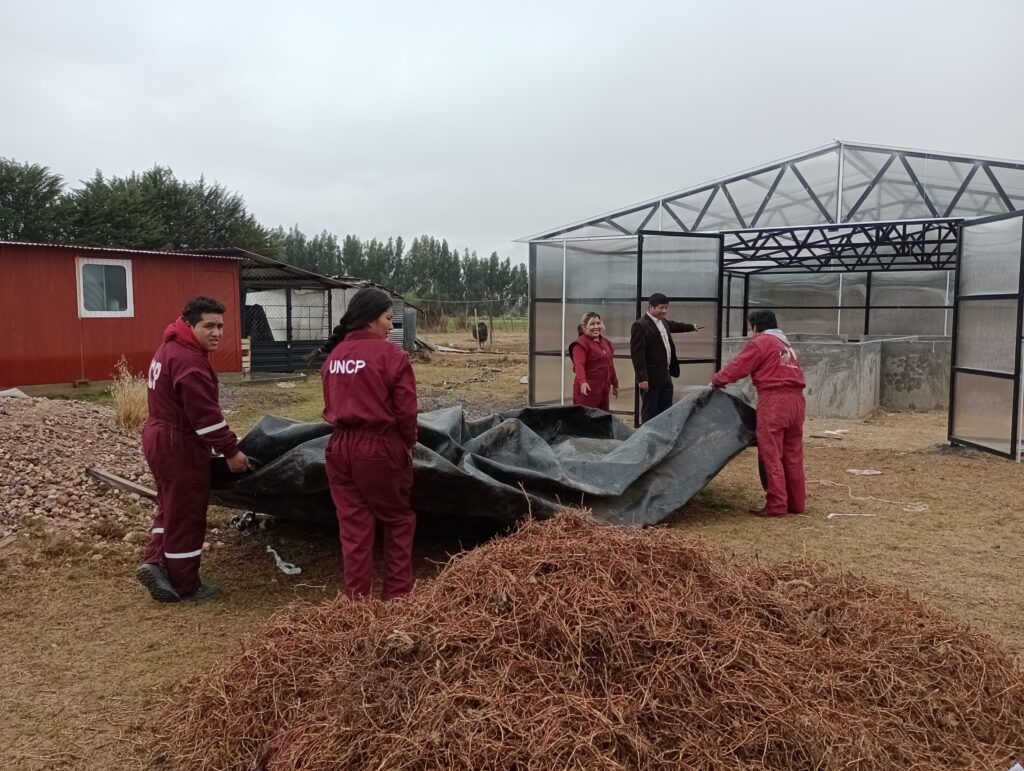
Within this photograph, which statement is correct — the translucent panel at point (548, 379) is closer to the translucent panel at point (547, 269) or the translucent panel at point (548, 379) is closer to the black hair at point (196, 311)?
the translucent panel at point (547, 269)

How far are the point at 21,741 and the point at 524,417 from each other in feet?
13.8

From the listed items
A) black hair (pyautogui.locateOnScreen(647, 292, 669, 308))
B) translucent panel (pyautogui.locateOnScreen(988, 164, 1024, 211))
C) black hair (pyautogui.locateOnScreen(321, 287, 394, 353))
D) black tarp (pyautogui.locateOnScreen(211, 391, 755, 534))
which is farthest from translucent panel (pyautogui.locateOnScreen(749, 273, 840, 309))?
black hair (pyautogui.locateOnScreen(321, 287, 394, 353))

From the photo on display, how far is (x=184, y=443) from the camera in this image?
4344mm

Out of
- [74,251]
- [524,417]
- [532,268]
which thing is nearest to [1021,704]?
[524,417]

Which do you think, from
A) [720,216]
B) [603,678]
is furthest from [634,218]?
[603,678]

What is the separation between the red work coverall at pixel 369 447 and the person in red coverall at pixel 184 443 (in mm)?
779

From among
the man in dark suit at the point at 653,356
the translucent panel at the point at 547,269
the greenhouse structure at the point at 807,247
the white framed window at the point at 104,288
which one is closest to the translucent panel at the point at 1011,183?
the greenhouse structure at the point at 807,247

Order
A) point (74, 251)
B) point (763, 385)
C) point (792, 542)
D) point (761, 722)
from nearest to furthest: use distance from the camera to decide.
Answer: point (761, 722) < point (792, 542) < point (763, 385) < point (74, 251)

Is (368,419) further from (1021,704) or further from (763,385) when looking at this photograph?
(763,385)

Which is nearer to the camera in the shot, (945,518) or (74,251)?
(945,518)

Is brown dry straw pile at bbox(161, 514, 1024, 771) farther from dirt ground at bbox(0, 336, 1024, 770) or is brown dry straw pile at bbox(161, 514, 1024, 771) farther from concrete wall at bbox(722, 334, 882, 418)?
concrete wall at bbox(722, 334, 882, 418)

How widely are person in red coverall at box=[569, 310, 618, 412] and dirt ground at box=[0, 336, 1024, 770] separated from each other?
4.87 ft

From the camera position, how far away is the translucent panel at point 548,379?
1206 centimetres

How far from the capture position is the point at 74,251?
13.8m
